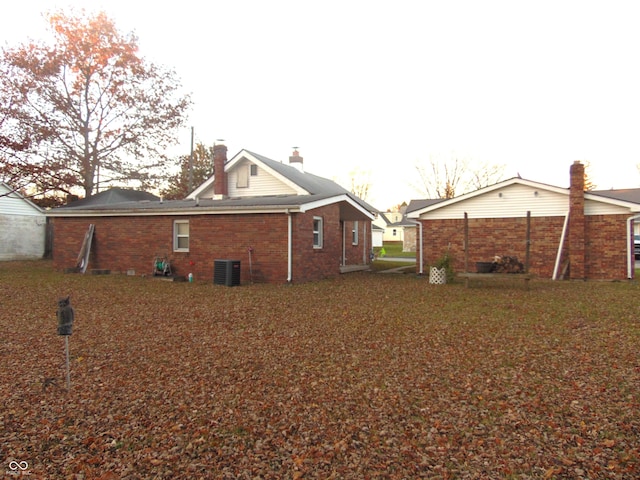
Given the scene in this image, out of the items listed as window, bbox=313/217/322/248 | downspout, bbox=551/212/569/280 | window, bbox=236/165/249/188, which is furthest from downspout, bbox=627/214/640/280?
window, bbox=236/165/249/188

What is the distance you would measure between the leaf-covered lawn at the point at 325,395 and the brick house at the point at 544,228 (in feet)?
22.4

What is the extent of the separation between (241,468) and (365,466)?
35.2 inches

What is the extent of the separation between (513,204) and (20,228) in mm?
25510

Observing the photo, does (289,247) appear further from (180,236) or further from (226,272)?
(180,236)

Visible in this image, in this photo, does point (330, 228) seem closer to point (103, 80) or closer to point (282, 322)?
point (282, 322)

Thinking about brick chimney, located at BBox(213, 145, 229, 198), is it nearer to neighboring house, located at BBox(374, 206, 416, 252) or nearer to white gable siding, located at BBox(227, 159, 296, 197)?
white gable siding, located at BBox(227, 159, 296, 197)

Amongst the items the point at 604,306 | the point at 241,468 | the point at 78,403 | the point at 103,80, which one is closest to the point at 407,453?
the point at 241,468

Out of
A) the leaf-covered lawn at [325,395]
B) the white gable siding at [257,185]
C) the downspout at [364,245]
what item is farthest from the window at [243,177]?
the leaf-covered lawn at [325,395]

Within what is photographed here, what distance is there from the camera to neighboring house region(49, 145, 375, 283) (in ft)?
46.1

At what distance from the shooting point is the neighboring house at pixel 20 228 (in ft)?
77.0

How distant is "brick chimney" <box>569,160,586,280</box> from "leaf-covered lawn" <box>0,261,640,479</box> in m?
6.59

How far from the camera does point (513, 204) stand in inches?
620

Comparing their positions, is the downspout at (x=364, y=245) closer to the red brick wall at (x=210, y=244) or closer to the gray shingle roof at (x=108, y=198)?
the red brick wall at (x=210, y=244)

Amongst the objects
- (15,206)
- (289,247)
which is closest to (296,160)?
(289,247)
